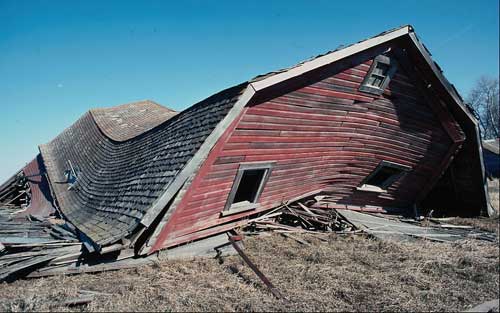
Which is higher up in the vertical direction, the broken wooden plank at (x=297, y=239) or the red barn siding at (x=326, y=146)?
the red barn siding at (x=326, y=146)

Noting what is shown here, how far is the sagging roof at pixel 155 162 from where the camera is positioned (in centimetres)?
596

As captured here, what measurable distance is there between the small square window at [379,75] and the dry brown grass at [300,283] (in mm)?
3981

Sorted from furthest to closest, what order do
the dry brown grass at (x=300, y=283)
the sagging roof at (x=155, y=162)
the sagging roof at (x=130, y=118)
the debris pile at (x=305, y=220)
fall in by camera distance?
the sagging roof at (x=130, y=118)
the debris pile at (x=305, y=220)
the sagging roof at (x=155, y=162)
the dry brown grass at (x=300, y=283)

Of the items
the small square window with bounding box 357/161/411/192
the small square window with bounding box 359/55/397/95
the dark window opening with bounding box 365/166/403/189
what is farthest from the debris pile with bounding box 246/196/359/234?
the small square window with bounding box 359/55/397/95

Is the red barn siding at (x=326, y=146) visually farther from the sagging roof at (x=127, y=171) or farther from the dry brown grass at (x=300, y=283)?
the dry brown grass at (x=300, y=283)

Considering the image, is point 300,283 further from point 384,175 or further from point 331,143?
point 384,175

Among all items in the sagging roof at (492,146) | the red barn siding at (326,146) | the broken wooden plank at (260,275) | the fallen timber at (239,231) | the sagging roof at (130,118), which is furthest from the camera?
the sagging roof at (492,146)

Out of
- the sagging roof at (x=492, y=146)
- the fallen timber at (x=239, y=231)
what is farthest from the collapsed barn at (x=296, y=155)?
the sagging roof at (x=492, y=146)

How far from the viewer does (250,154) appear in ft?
23.5

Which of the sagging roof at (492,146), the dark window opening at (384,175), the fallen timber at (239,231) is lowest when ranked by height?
the fallen timber at (239,231)

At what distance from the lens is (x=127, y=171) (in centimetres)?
879

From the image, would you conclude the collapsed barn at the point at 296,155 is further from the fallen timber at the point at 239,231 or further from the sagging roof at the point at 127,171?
the fallen timber at the point at 239,231

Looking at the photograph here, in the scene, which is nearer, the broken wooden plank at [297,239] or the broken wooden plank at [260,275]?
the broken wooden plank at [260,275]

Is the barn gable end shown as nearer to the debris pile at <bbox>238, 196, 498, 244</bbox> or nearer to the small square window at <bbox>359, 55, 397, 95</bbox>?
the small square window at <bbox>359, 55, 397, 95</bbox>
